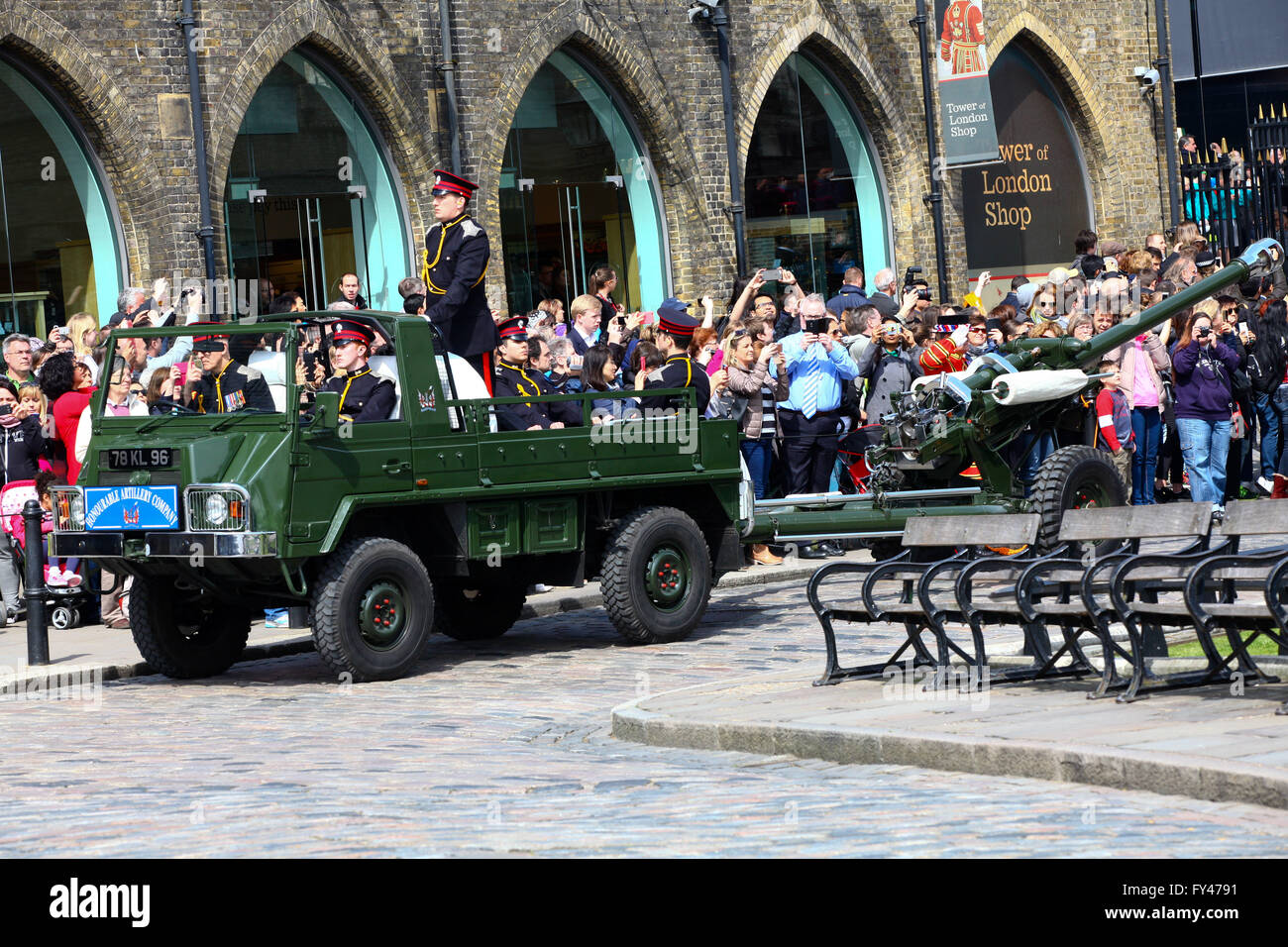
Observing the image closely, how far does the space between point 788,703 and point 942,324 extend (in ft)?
32.7

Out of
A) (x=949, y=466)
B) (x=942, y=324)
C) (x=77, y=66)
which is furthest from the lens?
(x=77, y=66)

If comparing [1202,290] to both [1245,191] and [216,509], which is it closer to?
[216,509]

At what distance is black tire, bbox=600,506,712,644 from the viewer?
12938mm

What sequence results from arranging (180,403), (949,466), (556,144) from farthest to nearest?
1. (556,144)
2. (949,466)
3. (180,403)

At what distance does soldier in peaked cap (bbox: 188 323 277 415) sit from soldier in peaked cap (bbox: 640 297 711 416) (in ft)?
11.8

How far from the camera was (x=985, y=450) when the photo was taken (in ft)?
49.1

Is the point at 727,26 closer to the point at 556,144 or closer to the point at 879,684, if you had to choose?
the point at 556,144

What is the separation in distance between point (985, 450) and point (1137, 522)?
4.88 meters

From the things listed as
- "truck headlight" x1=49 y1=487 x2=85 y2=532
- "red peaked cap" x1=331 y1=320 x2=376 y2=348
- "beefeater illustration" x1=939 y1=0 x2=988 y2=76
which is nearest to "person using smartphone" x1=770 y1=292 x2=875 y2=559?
"red peaked cap" x1=331 y1=320 x2=376 y2=348

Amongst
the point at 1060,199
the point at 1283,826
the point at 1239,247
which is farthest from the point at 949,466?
the point at 1060,199

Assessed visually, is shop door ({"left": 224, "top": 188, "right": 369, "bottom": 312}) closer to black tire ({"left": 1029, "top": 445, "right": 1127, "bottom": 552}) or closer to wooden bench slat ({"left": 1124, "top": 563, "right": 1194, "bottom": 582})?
black tire ({"left": 1029, "top": 445, "right": 1127, "bottom": 552})

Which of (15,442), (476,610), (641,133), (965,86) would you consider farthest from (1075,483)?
(965,86)

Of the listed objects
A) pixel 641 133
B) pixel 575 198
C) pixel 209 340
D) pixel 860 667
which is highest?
pixel 641 133

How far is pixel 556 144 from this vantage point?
26344 mm
